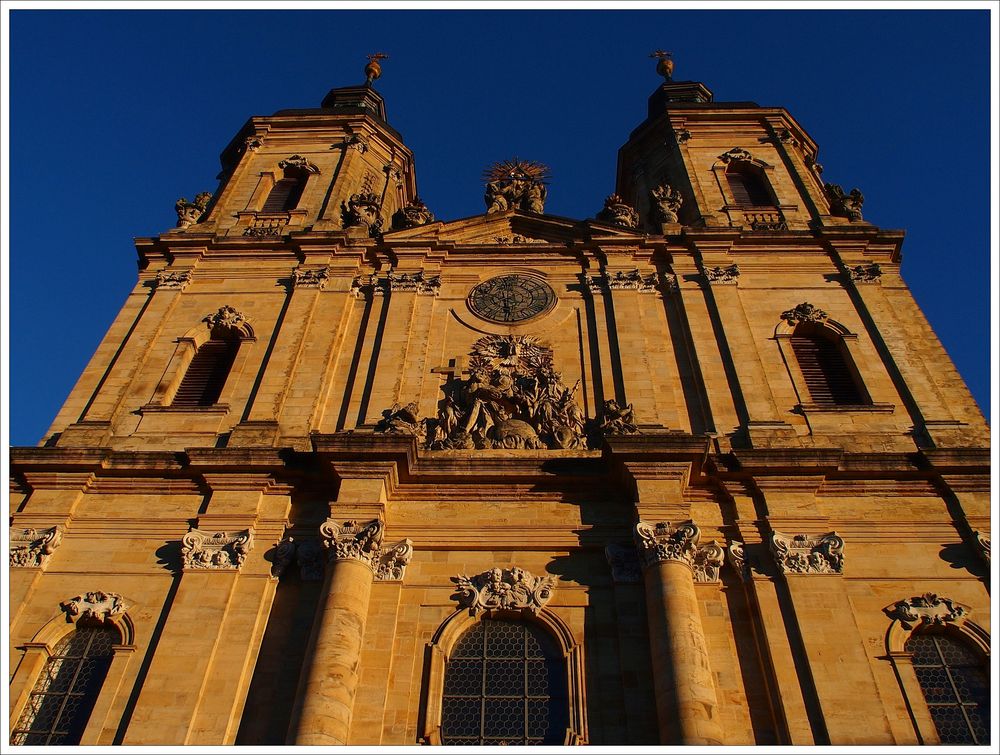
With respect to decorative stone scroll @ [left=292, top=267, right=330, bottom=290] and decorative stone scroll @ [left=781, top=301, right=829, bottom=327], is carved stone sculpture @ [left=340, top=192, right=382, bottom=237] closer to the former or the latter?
decorative stone scroll @ [left=292, top=267, right=330, bottom=290]

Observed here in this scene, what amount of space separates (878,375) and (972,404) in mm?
1534

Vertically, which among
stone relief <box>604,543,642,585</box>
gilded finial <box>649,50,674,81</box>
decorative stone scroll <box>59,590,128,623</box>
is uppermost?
gilded finial <box>649,50,674,81</box>

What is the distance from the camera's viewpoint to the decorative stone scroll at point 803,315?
54.0 feet

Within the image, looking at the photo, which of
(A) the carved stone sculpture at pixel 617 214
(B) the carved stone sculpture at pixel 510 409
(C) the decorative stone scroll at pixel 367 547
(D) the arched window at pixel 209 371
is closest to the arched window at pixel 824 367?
(B) the carved stone sculpture at pixel 510 409

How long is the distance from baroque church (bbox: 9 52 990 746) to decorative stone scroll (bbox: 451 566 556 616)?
48 mm

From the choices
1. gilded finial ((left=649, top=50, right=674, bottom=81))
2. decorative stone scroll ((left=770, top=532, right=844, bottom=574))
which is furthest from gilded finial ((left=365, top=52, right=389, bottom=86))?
decorative stone scroll ((left=770, top=532, right=844, bottom=574))

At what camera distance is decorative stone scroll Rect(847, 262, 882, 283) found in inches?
682

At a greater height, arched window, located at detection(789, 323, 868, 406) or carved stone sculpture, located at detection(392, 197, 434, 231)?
carved stone sculpture, located at detection(392, 197, 434, 231)

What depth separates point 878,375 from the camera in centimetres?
1525

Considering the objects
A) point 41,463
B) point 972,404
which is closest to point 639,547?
point 972,404

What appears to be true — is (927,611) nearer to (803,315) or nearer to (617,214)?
(803,315)

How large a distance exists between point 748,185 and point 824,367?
7.76 metres

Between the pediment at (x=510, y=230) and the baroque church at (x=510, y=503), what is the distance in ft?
0.66

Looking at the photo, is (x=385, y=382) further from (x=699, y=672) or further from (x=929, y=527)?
(x=929, y=527)
